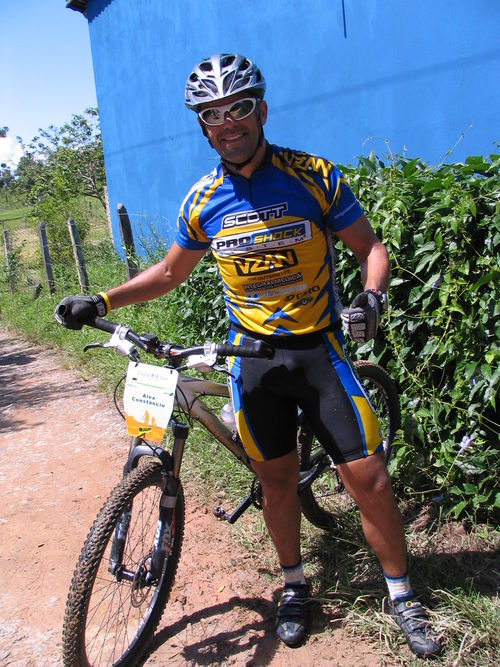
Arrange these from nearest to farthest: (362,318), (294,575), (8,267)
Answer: (362,318) < (294,575) < (8,267)

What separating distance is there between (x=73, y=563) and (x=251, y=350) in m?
1.90

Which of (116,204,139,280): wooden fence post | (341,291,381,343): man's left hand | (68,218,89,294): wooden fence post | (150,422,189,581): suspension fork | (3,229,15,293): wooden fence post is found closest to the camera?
(341,291,381,343): man's left hand

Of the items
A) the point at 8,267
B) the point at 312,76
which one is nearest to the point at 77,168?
the point at 8,267

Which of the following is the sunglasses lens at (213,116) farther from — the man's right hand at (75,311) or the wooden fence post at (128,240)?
the wooden fence post at (128,240)

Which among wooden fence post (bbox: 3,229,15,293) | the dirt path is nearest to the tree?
wooden fence post (bbox: 3,229,15,293)

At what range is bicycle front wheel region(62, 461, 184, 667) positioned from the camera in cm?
227

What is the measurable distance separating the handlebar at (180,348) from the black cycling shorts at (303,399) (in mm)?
156

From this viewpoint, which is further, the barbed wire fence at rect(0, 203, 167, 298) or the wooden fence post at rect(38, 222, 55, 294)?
the wooden fence post at rect(38, 222, 55, 294)

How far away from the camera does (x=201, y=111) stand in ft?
7.54

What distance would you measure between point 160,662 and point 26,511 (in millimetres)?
1688

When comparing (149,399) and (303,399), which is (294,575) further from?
(149,399)

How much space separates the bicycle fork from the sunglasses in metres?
1.17

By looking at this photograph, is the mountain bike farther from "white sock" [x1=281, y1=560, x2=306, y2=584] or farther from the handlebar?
"white sock" [x1=281, y1=560, x2=306, y2=584]

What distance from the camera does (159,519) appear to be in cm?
255
